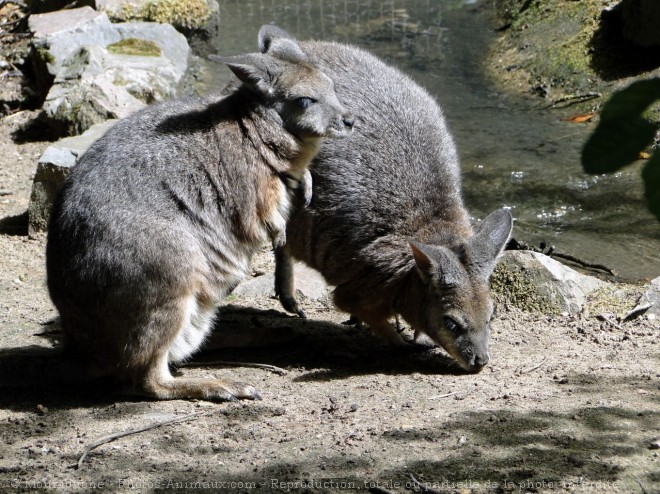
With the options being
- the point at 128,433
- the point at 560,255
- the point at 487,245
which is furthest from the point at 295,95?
the point at 560,255

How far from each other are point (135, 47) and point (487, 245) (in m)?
7.15

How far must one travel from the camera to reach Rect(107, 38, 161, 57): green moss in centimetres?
1127

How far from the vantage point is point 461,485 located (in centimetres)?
413

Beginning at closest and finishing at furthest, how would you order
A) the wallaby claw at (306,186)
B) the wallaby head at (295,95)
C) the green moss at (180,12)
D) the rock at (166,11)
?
the wallaby head at (295,95) → the wallaby claw at (306,186) → the rock at (166,11) → the green moss at (180,12)

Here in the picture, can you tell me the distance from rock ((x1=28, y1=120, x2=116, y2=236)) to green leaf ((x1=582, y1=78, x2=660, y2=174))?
702 cm

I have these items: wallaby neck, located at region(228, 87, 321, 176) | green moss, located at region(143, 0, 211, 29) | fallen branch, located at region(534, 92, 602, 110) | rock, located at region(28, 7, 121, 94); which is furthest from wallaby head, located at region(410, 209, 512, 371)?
green moss, located at region(143, 0, 211, 29)

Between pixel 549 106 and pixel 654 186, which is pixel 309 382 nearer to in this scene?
pixel 654 186

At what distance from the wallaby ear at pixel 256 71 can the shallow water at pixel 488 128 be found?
1.59 meters

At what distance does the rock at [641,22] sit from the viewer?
11055 mm

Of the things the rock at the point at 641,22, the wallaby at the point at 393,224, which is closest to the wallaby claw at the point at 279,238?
the wallaby at the point at 393,224

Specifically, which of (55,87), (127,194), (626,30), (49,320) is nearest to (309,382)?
(127,194)

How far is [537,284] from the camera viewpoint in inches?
272

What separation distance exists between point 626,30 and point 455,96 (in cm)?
240

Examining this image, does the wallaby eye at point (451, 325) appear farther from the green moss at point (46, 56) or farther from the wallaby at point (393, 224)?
the green moss at point (46, 56)
